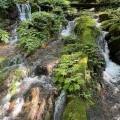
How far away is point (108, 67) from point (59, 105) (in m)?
4.13

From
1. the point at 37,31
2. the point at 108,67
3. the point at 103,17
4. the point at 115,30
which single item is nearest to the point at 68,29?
the point at 103,17

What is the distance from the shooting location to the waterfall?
8.37 meters

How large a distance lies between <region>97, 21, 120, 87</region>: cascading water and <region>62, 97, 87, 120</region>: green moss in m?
2.70

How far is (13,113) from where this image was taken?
6184 mm

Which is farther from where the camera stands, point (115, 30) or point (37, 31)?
point (37, 31)

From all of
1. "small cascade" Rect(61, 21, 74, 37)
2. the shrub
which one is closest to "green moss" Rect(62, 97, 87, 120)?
the shrub

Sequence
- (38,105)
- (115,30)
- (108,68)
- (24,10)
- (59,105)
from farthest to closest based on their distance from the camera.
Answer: (24,10) < (115,30) < (108,68) < (38,105) < (59,105)

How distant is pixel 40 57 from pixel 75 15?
7.39 metres

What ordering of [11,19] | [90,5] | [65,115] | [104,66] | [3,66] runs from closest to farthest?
1. [65,115]
2. [3,66]
3. [104,66]
4. [11,19]
5. [90,5]

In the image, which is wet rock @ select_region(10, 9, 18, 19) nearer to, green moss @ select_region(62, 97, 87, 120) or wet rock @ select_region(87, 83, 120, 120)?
wet rock @ select_region(87, 83, 120, 120)

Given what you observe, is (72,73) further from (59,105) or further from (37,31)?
(37,31)

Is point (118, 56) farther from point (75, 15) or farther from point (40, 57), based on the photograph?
point (75, 15)

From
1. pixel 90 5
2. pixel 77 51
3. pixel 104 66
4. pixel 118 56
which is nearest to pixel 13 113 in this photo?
pixel 77 51

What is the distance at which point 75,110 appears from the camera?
17.6 feet
